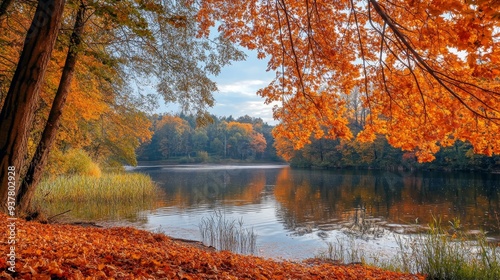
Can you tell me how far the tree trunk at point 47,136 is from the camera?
699 cm

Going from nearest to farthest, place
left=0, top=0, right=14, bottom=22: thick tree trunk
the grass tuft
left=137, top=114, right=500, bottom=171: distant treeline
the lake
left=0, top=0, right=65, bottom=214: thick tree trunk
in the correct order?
1. left=0, top=0, right=65, bottom=214: thick tree trunk
2. left=0, top=0, right=14, bottom=22: thick tree trunk
3. the lake
4. the grass tuft
5. left=137, top=114, right=500, bottom=171: distant treeline

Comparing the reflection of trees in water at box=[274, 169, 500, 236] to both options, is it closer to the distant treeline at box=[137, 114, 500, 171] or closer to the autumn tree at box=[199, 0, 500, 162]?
the autumn tree at box=[199, 0, 500, 162]

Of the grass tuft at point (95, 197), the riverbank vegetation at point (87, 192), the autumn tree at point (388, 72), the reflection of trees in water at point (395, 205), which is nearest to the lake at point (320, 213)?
the reflection of trees in water at point (395, 205)

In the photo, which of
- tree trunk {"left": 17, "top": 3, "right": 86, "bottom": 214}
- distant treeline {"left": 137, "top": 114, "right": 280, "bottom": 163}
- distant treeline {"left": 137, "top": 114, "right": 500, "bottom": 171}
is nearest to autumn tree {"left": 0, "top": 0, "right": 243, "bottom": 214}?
tree trunk {"left": 17, "top": 3, "right": 86, "bottom": 214}

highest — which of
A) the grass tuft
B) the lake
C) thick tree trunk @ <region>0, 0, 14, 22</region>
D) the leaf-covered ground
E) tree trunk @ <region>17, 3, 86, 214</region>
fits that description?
thick tree trunk @ <region>0, 0, 14, 22</region>

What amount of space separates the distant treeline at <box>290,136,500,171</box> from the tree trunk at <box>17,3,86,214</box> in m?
34.5

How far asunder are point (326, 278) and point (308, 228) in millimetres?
8376

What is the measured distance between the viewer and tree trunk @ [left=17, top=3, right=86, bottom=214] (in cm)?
699

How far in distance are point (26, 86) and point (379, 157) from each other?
161 ft

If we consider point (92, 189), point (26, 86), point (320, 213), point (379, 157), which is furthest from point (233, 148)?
point (26, 86)

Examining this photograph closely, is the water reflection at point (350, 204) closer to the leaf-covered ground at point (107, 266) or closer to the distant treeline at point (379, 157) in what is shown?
the leaf-covered ground at point (107, 266)

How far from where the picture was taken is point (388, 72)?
6.14m

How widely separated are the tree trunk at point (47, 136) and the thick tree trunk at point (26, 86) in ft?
8.42

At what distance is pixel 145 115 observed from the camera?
16.9 metres
